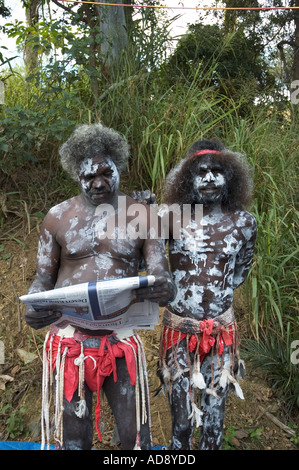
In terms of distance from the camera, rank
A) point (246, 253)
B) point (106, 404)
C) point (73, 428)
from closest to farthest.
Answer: point (73, 428), point (246, 253), point (106, 404)

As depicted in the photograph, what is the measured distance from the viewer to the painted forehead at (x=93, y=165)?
191cm

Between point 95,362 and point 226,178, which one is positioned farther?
point 226,178

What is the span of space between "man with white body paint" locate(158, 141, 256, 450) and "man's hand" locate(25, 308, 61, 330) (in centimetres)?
65

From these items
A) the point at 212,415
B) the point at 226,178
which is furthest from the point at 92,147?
the point at 212,415

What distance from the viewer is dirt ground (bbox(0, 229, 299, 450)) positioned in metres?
2.94

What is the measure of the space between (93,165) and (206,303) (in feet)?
2.71

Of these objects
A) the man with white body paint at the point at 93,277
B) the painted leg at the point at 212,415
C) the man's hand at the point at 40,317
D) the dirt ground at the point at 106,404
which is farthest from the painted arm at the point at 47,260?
the dirt ground at the point at 106,404

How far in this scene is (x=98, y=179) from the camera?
1898mm

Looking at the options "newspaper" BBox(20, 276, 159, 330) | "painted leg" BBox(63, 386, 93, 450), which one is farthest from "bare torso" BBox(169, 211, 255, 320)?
"painted leg" BBox(63, 386, 93, 450)

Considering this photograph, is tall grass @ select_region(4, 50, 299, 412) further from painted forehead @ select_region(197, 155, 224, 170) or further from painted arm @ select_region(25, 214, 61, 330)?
painted arm @ select_region(25, 214, 61, 330)

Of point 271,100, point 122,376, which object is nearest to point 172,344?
point 122,376

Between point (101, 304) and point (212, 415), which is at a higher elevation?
point (101, 304)

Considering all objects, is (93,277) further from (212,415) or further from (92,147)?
(212,415)
